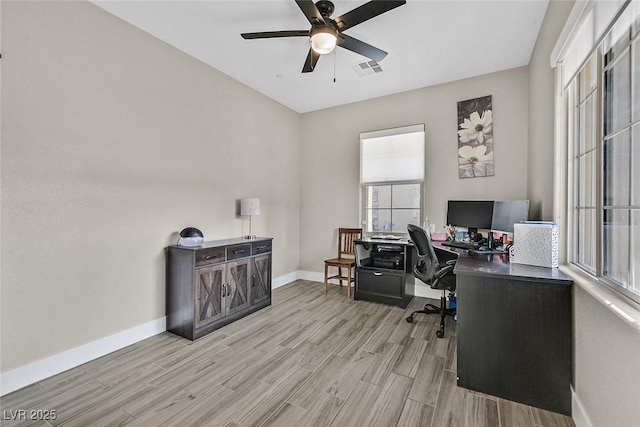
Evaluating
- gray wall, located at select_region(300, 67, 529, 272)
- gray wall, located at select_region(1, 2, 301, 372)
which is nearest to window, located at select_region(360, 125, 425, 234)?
gray wall, located at select_region(300, 67, 529, 272)

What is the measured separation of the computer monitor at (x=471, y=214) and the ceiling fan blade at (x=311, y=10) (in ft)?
9.05

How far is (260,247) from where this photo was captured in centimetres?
359

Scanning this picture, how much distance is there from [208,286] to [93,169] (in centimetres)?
152

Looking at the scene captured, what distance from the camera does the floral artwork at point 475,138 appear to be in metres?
3.60

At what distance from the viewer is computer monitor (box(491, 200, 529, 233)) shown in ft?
8.65

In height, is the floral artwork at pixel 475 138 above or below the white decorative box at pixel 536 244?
above

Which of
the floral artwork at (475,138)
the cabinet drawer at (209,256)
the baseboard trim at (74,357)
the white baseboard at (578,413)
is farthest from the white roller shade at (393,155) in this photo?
the baseboard trim at (74,357)

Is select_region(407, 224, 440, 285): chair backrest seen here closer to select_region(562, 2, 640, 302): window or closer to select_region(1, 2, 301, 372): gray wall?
select_region(562, 2, 640, 302): window

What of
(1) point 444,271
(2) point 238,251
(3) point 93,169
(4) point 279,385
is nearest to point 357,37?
(1) point 444,271

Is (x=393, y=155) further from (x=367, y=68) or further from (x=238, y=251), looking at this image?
(x=238, y=251)

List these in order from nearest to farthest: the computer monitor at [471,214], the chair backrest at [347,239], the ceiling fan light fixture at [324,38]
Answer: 1. the ceiling fan light fixture at [324,38]
2. the computer monitor at [471,214]
3. the chair backrest at [347,239]

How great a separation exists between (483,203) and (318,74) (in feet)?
9.05

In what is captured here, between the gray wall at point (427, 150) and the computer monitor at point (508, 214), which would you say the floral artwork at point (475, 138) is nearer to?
the gray wall at point (427, 150)

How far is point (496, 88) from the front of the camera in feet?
11.7
